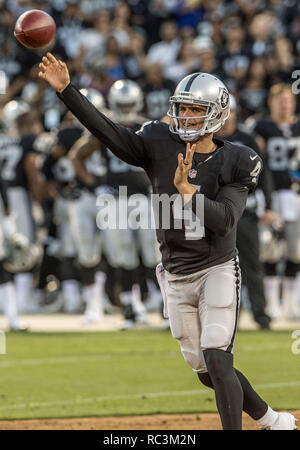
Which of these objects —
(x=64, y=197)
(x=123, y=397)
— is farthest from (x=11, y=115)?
(x=123, y=397)

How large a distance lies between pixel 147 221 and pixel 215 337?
17.6 feet

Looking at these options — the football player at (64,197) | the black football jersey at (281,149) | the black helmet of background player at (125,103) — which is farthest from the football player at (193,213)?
the football player at (64,197)

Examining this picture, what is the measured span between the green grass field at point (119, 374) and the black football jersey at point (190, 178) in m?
1.77

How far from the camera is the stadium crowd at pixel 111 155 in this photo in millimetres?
10461

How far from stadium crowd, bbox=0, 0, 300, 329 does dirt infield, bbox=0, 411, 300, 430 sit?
3.77m

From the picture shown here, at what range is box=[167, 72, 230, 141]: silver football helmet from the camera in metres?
5.16

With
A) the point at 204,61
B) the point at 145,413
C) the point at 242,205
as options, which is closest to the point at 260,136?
the point at 204,61

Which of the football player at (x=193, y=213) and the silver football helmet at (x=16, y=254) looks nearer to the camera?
the football player at (x=193, y=213)

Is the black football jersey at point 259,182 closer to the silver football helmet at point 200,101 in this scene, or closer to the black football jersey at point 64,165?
the black football jersey at point 64,165

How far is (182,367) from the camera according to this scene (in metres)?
8.34

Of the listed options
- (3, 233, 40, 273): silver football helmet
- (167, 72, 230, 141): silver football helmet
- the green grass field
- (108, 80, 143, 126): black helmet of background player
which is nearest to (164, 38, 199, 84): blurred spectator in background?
(108, 80, 143, 126): black helmet of background player

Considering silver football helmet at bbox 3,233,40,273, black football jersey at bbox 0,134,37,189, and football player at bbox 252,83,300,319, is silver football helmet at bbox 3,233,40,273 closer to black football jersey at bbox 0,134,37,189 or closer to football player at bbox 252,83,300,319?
black football jersey at bbox 0,134,37,189

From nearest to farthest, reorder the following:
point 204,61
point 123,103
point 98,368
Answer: point 98,368
point 123,103
point 204,61

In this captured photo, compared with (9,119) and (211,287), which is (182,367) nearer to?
(211,287)
